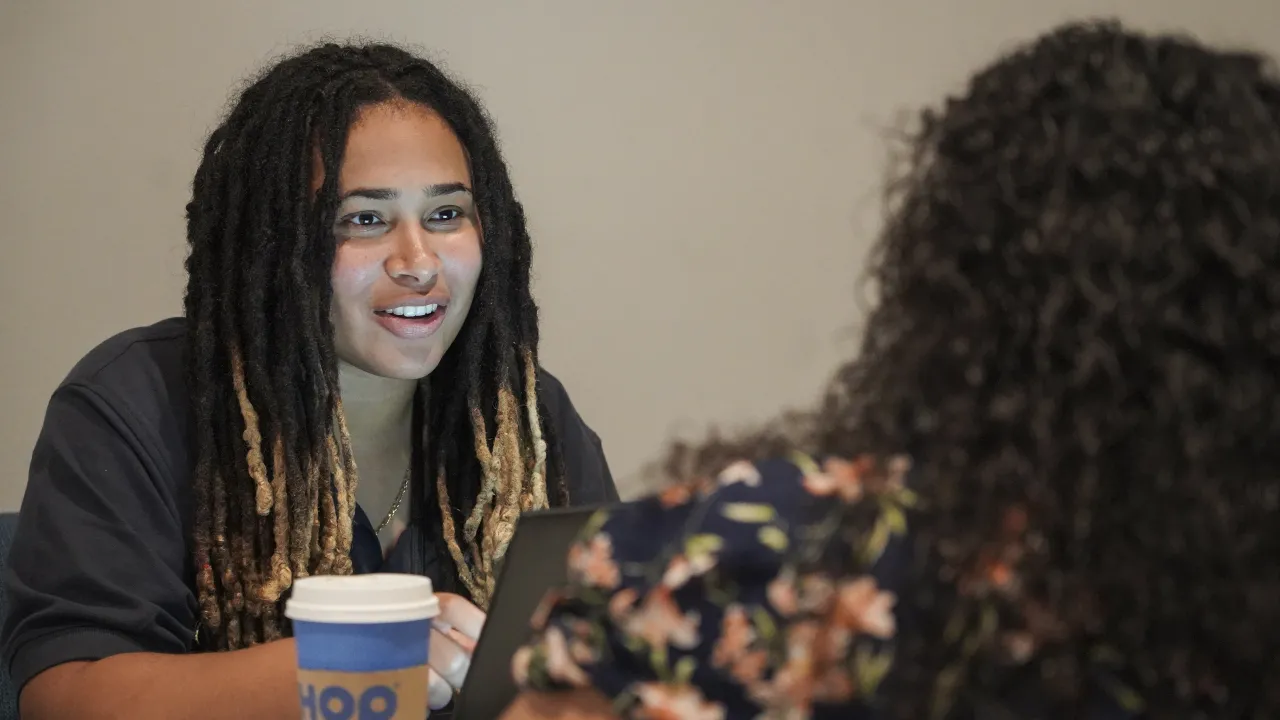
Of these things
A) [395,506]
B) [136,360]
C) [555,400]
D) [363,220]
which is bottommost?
[395,506]

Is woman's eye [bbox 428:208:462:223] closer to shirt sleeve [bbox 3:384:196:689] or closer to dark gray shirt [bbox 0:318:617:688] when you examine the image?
dark gray shirt [bbox 0:318:617:688]

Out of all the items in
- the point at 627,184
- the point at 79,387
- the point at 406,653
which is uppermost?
the point at 627,184

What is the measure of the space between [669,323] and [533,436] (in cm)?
85

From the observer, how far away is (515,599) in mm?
979

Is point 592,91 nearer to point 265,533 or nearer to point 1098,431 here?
point 265,533

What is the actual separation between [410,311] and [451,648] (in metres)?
0.62

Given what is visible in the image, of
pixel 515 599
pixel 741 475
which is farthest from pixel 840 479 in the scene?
pixel 515 599

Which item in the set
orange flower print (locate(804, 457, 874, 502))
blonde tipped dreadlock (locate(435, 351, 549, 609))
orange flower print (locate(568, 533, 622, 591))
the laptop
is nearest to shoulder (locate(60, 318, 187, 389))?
blonde tipped dreadlock (locate(435, 351, 549, 609))

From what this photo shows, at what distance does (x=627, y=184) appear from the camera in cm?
250

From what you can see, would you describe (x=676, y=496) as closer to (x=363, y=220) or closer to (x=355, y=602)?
(x=355, y=602)

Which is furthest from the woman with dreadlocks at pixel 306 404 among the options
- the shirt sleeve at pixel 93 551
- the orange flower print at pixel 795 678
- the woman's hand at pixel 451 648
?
the orange flower print at pixel 795 678

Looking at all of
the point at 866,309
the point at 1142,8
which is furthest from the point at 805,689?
the point at 1142,8

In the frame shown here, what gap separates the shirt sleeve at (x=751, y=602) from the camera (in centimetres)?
71

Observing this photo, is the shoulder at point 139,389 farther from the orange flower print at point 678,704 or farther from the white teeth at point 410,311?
the orange flower print at point 678,704
